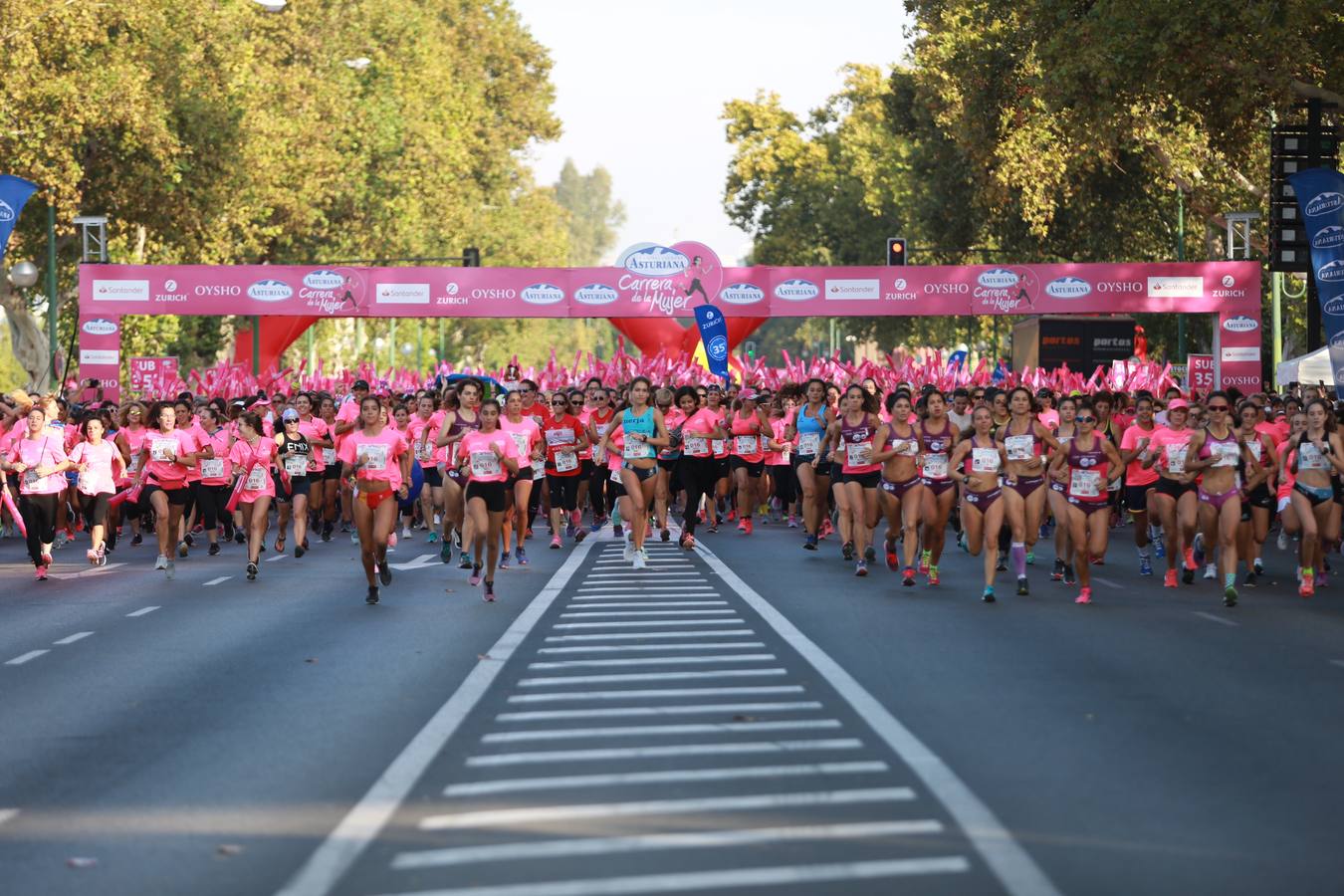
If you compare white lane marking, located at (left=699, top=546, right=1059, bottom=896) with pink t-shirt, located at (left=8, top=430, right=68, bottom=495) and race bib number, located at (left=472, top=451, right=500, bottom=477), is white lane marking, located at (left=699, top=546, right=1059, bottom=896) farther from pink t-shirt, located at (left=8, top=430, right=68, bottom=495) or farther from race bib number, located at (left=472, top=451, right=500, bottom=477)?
Answer: pink t-shirt, located at (left=8, top=430, right=68, bottom=495)

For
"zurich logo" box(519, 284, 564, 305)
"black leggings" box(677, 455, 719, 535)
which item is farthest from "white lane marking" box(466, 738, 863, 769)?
"zurich logo" box(519, 284, 564, 305)

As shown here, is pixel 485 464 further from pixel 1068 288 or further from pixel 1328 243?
pixel 1068 288

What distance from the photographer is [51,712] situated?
10906 millimetres

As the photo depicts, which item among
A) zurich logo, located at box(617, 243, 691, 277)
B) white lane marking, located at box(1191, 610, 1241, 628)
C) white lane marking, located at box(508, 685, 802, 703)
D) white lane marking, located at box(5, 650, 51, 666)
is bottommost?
white lane marking, located at box(1191, 610, 1241, 628)

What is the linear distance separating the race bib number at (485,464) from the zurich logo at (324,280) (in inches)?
1072

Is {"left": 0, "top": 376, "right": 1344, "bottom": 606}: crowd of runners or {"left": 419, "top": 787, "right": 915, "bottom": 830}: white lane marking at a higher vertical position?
{"left": 0, "top": 376, "right": 1344, "bottom": 606}: crowd of runners

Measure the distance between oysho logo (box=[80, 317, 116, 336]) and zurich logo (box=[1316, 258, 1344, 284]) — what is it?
27340mm

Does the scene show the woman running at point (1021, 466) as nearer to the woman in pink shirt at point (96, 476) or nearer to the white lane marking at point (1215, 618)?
the white lane marking at point (1215, 618)

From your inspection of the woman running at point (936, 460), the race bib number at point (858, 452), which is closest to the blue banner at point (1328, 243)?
the race bib number at point (858, 452)

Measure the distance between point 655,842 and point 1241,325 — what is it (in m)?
37.0

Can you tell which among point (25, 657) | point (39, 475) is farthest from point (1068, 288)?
point (25, 657)

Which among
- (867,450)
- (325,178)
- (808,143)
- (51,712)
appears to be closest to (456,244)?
(808,143)

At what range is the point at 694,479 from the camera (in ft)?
78.5

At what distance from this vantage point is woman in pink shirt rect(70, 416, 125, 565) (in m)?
20.9
